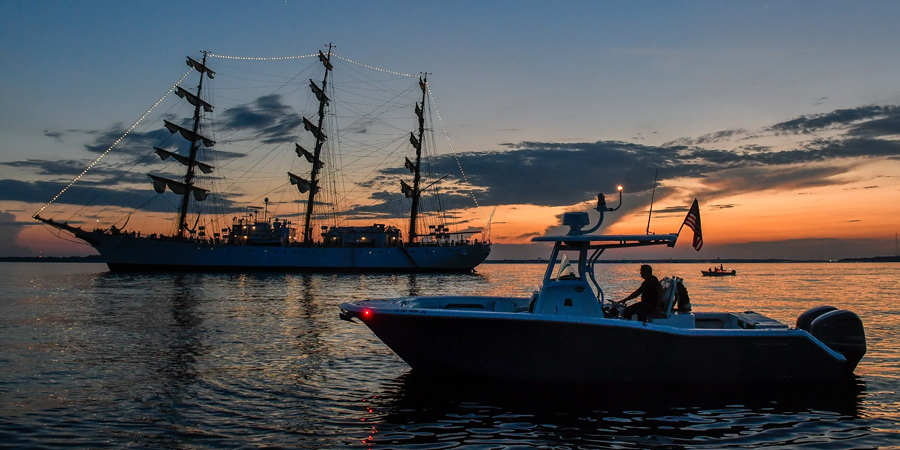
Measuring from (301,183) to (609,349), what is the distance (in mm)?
71909

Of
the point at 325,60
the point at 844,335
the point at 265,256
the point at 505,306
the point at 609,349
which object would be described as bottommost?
the point at 609,349

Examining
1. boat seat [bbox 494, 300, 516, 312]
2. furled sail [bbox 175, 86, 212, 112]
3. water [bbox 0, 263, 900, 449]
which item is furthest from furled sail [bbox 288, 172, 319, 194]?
boat seat [bbox 494, 300, 516, 312]

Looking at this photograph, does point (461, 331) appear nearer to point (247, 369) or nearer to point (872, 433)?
point (247, 369)

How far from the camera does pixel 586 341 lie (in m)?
9.02

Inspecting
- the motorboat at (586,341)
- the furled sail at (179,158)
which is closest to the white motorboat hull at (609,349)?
the motorboat at (586,341)

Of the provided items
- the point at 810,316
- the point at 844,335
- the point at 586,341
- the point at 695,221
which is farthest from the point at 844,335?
the point at 586,341

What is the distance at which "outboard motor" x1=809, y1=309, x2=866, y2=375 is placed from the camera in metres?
10.1

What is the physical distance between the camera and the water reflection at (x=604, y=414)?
7348 millimetres

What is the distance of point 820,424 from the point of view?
8.20 meters

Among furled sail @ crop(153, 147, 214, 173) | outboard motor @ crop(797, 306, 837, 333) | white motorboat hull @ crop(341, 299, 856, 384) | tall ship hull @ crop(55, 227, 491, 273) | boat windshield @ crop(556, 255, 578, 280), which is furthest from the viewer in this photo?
tall ship hull @ crop(55, 227, 491, 273)

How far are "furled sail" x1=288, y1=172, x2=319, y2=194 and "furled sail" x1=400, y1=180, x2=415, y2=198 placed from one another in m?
12.6

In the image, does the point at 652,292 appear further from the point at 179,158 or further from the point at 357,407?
the point at 179,158

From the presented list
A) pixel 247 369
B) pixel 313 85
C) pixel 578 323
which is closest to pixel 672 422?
pixel 578 323

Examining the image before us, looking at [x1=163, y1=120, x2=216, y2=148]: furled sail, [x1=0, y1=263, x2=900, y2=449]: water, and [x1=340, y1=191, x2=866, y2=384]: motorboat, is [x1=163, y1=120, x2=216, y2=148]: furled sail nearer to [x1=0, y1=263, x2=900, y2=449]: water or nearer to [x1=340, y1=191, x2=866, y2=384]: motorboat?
[x1=0, y1=263, x2=900, y2=449]: water
